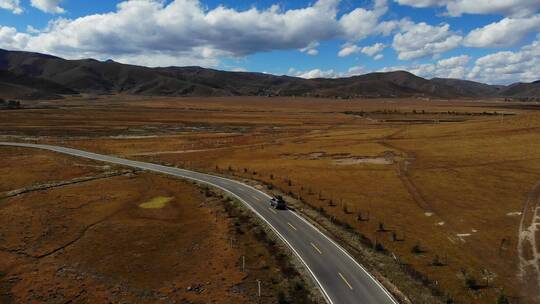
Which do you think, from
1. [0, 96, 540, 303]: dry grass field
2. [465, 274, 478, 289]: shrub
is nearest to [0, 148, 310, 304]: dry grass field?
[0, 96, 540, 303]: dry grass field

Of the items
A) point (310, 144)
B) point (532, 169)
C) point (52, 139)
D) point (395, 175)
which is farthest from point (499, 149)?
point (52, 139)

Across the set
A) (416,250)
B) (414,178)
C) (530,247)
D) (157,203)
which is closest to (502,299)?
(416,250)

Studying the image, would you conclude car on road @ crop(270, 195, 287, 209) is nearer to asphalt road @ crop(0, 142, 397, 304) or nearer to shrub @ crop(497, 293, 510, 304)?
asphalt road @ crop(0, 142, 397, 304)

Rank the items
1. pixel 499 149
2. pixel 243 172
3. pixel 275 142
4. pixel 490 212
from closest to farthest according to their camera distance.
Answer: pixel 490 212 < pixel 243 172 < pixel 499 149 < pixel 275 142

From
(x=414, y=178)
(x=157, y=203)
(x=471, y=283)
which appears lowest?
(x=471, y=283)

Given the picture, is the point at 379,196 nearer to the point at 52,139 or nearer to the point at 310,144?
the point at 310,144

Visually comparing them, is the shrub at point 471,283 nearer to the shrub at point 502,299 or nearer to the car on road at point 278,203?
the shrub at point 502,299

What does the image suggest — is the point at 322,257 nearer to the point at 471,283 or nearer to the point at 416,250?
Result: the point at 416,250
